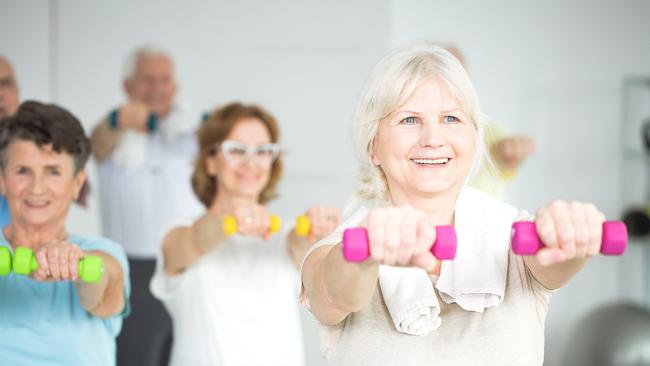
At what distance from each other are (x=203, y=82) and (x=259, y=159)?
1.41 meters

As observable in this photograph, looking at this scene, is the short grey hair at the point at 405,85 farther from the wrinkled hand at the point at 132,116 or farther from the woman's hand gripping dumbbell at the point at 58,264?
the wrinkled hand at the point at 132,116

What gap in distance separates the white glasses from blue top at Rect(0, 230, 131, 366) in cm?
73

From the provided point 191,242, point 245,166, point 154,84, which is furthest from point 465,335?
point 154,84

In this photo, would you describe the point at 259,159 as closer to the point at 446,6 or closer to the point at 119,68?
the point at 119,68

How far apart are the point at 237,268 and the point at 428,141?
1.36 metres

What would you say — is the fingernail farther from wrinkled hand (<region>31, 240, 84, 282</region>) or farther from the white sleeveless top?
wrinkled hand (<region>31, 240, 84, 282</region>)

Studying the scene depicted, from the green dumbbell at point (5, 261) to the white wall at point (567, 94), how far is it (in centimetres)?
327

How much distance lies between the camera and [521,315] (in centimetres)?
156

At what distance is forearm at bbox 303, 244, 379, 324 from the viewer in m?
1.36

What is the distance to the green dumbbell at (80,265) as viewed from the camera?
189 centimetres

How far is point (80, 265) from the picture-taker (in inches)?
74.5

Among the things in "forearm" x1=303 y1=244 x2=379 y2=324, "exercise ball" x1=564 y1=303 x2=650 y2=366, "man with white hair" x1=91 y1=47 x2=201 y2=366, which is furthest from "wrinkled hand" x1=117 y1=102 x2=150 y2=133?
"exercise ball" x1=564 y1=303 x2=650 y2=366

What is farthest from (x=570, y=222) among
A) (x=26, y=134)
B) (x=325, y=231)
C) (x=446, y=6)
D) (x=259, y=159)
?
(x=446, y=6)

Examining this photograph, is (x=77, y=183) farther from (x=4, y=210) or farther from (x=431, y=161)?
(x=431, y=161)
